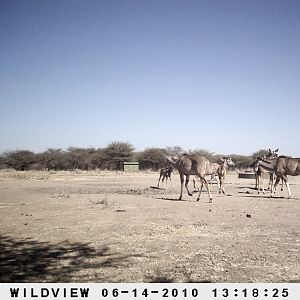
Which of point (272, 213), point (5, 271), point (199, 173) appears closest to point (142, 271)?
point (5, 271)

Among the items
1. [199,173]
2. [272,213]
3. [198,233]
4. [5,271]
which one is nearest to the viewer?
[5,271]

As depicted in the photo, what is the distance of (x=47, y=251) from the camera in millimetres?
6250

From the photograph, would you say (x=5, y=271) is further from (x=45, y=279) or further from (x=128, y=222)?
(x=128, y=222)

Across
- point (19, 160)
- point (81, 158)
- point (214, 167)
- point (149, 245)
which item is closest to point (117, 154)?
point (81, 158)

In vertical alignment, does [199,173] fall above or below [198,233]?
above

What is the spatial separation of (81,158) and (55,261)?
214 feet

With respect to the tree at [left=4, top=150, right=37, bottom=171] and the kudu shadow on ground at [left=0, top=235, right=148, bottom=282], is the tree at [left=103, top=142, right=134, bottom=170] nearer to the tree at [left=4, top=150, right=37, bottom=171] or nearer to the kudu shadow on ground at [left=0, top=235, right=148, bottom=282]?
the tree at [left=4, top=150, right=37, bottom=171]

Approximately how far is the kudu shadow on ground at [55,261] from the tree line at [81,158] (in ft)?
197

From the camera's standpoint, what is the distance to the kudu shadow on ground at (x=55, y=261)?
4.90 m

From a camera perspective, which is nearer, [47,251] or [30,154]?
[47,251]

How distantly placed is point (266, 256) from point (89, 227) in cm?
450

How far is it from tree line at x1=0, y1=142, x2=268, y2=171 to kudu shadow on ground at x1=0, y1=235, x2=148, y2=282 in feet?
197

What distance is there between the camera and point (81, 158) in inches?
2741

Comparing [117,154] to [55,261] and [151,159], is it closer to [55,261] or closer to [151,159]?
[151,159]
